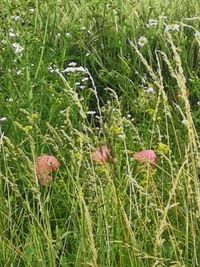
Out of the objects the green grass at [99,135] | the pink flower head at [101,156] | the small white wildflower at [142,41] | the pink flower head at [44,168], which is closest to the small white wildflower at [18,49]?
the green grass at [99,135]

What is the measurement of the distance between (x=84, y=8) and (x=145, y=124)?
1586 mm

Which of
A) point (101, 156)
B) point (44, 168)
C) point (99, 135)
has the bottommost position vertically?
point (99, 135)

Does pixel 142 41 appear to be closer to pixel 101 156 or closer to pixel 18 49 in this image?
pixel 18 49

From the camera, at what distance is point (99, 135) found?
9.14 ft

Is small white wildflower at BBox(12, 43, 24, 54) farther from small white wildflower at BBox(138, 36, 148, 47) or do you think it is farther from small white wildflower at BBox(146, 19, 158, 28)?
small white wildflower at BBox(146, 19, 158, 28)

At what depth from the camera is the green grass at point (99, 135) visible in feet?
6.36

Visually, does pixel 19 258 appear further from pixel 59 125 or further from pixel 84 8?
pixel 84 8

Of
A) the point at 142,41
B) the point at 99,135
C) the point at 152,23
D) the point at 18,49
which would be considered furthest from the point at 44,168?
the point at 152,23

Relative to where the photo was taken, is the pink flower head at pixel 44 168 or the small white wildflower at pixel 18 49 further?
the small white wildflower at pixel 18 49

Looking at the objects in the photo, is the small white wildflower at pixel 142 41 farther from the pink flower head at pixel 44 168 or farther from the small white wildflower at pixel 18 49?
the pink flower head at pixel 44 168

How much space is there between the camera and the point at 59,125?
315cm

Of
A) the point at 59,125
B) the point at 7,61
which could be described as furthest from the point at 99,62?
the point at 59,125

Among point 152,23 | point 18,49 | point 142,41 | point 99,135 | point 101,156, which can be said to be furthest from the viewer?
point 152,23

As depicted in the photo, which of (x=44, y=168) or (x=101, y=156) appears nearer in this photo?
(x=101, y=156)
